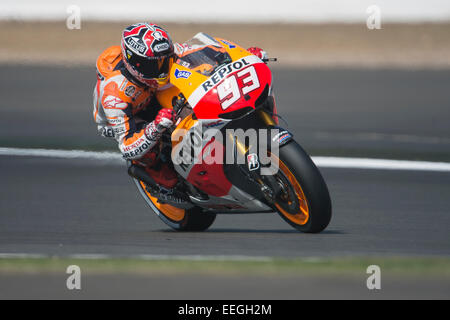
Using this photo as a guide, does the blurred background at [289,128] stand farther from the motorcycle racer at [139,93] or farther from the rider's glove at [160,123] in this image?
the rider's glove at [160,123]

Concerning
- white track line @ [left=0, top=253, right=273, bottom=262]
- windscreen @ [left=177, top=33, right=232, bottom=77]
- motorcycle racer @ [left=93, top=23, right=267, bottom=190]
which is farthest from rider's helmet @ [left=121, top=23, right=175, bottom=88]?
white track line @ [left=0, top=253, right=273, bottom=262]

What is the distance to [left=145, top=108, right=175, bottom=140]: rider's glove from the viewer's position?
664 centimetres

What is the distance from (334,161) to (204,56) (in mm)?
4341

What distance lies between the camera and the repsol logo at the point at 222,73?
6547mm

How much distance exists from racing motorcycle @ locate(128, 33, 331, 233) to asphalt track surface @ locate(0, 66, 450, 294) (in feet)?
0.95

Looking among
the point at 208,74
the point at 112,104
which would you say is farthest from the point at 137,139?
the point at 208,74

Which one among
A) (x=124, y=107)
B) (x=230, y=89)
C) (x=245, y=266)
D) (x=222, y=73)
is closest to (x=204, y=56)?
(x=222, y=73)

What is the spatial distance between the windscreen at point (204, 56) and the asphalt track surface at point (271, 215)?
1.25 metres

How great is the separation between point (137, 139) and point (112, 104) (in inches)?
12.5

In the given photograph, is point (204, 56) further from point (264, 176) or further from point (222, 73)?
point (264, 176)

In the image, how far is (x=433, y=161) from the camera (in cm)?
1083

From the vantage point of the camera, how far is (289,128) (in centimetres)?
1370
